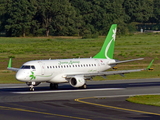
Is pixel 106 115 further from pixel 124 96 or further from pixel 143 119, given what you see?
pixel 124 96

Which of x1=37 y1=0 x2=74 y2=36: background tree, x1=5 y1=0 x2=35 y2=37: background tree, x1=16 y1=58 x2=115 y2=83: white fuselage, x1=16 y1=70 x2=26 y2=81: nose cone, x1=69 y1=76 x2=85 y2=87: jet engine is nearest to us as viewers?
x1=16 y1=70 x2=26 y2=81: nose cone

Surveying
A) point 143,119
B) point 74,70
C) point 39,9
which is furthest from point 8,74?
point 39,9

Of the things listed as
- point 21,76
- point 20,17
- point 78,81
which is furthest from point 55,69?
point 20,17

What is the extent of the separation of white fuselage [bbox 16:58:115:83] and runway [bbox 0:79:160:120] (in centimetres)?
190

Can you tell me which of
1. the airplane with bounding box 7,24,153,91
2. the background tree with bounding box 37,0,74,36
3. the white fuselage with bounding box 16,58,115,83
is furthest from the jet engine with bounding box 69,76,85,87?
the background tree with bounding box 37,0,74,36

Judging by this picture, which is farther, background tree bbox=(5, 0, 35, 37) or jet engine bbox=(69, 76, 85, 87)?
background tree bbox=(5, 0, 35, 37)

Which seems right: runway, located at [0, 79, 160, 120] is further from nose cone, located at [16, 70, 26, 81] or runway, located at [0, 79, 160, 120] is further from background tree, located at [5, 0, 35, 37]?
background tree, located at [5, 0, 35, 37]

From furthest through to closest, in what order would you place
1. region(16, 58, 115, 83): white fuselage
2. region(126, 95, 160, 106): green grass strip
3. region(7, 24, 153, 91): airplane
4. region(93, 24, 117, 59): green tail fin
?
region(93, 24, 117, 59): green tail fin
region(7, 24, 153, 91): airplane
region(16, 58, 115, 83): white fuselage
region(126, 95, 160, 106): green grass strip

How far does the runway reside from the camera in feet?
92.6

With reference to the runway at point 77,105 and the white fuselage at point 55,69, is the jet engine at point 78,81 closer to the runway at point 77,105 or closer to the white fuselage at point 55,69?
the runway at point 77,105

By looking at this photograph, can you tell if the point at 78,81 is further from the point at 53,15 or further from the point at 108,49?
the point at 53,15

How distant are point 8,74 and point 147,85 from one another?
75.8 feet

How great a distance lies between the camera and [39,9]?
561 ft

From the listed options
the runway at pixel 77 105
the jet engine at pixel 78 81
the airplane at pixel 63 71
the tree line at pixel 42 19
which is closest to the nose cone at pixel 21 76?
the airplane at pixel 63 71
